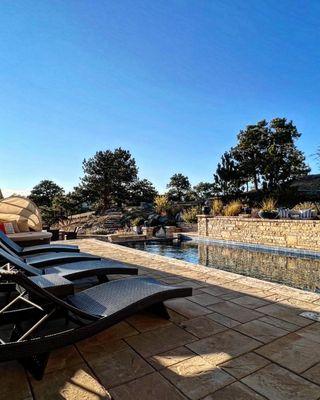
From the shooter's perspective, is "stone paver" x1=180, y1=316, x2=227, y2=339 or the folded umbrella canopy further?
the folded umbrella canopy

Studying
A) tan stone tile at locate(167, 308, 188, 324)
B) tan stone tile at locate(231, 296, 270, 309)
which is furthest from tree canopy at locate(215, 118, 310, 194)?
tan stone tile at locate(167, 308, 188, 324)

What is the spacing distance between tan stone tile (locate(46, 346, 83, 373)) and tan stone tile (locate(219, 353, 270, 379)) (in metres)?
1.00

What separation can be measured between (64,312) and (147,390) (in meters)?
0.80

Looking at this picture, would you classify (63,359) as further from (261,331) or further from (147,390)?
(261,331)

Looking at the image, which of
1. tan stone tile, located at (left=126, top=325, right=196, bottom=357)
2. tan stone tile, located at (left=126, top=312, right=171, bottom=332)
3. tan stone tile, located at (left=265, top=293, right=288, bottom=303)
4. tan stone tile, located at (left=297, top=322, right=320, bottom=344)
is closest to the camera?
tan stone tile, located at (left=126, top=325, right=196, bottom=357)

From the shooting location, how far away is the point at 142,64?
9.70 meters

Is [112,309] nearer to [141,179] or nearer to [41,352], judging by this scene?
[41,352]

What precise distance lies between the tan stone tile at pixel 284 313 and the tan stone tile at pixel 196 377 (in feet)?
3.87

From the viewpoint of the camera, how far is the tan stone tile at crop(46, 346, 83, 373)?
184 cm

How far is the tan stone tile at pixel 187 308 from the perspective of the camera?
279 centimetres

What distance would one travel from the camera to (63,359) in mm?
1935

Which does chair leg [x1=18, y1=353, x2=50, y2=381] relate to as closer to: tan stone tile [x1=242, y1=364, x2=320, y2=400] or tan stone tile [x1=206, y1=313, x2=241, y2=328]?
tan stone tile [x1=242, y1=364, x2=320, y2=400]

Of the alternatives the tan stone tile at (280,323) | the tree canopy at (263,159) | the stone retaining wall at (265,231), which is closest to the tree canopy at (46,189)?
the tree canopy at (263,159)

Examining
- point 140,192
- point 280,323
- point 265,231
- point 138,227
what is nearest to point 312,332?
point 280,323
